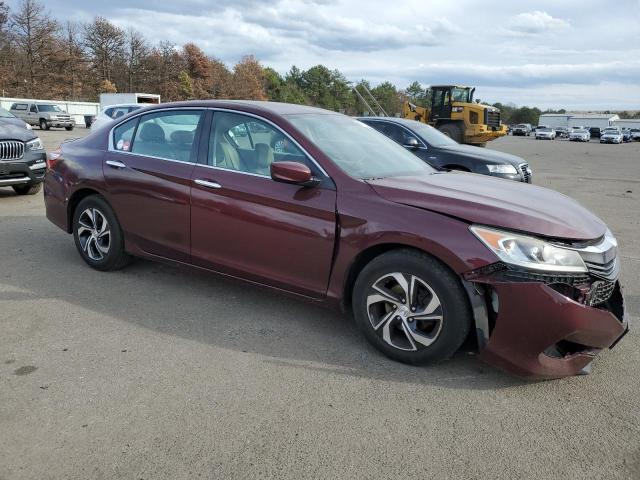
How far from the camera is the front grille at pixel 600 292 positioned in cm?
294

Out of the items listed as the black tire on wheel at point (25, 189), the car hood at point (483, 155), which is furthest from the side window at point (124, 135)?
the car hood at point (483, 155)

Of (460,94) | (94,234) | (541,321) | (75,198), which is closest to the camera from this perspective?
(541,321)

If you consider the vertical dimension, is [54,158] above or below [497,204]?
above

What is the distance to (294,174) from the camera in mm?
3465

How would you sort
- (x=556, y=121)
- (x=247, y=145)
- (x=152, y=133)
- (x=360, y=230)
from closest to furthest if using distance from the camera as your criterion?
(x=360, y=230)
(x=247, y=145)
(x=152, y=133)
(x=556, y=121)

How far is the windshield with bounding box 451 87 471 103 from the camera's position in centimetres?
2297

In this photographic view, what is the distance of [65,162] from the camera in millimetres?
5148

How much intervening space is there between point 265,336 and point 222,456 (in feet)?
4.33

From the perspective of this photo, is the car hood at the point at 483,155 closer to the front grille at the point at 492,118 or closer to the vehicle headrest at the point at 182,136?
the vehicle headrest at the point at 182,136

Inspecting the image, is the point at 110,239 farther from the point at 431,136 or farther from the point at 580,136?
the point at 580,136

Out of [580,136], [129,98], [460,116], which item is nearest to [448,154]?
[460,116]

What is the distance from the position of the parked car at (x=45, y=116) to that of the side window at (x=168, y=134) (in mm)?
34719

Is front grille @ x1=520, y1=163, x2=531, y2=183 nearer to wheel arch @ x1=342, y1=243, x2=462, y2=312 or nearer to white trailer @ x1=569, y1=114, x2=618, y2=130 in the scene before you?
wheel arch @ x1=342, y1=243, x2=462, y2=312

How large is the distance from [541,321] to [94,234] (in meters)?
3.99
